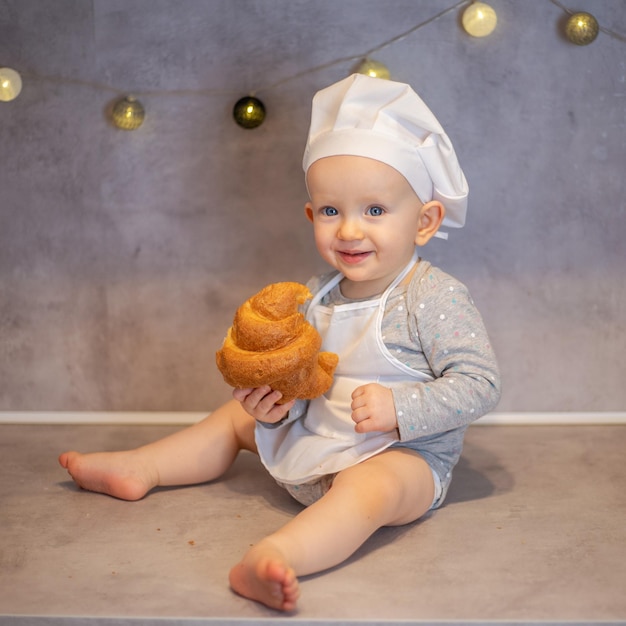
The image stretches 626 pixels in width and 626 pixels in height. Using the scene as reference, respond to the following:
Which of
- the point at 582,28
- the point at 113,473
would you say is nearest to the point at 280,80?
the point at 582,28

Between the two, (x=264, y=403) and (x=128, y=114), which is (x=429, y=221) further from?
(x=128, y=114)

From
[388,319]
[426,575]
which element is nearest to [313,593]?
[426,575]

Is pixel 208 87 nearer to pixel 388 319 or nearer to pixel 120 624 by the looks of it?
pixel 388 319

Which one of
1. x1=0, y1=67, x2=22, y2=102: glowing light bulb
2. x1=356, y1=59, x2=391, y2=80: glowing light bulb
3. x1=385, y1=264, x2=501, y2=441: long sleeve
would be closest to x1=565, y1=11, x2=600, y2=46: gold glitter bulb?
x1=356, y1=59, x2=391, y2=80: glowing light bulb

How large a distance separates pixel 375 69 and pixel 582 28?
37cm

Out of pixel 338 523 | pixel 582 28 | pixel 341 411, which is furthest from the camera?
pixel 582 28

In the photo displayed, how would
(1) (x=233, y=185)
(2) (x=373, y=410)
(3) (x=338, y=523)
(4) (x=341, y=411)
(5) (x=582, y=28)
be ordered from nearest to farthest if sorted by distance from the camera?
(3) (x=338, y=523), (2) (x=373, y=410), (4) (x=341, y=411), (5) (x=582, y=28), (1) (x=233, y=185)

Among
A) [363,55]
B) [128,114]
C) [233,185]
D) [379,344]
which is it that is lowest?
[379,344]

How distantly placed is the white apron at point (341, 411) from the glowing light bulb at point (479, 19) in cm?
50

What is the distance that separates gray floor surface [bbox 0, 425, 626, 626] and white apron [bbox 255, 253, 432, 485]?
0.30 ft

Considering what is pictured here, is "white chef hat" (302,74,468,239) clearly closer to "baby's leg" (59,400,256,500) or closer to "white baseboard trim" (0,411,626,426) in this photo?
"baby's leg" (59,400,256,500)

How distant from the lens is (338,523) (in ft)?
3.60

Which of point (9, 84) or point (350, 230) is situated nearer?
point (350, 230)

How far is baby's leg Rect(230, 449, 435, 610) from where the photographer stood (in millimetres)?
992
